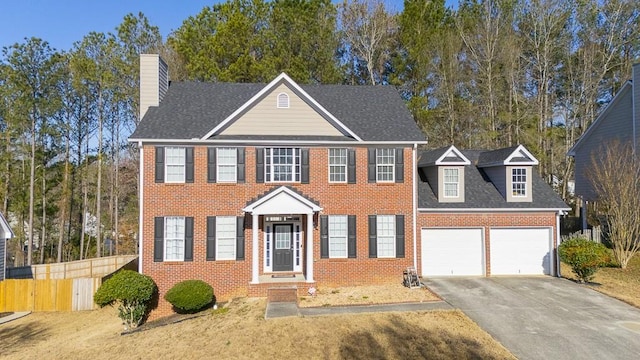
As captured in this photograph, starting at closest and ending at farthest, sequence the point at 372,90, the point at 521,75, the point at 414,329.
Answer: the point at 414,329 → the point at 372,90 → the point at 521,75

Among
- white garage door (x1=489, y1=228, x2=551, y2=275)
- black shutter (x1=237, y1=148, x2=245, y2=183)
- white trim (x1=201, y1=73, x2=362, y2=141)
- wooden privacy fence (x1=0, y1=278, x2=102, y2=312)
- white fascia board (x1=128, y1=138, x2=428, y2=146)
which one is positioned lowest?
wooden privacy fence (x1=0, y1=278, x2=102, y2=312)

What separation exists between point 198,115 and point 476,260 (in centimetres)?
1350

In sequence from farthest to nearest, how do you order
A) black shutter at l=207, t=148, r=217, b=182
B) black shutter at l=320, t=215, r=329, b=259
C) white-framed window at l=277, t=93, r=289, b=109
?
white-framed window at l=277, t=93, r=289, b=109
black shutter at l=320, t=215, r=329, b=259
black shutter at l=207, t=148, r=217, b=182

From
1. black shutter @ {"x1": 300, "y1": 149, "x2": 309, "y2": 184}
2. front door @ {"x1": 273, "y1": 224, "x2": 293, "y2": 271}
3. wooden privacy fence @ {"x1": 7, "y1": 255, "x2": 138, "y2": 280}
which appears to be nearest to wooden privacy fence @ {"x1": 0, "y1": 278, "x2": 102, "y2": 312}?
wooden privacy fence @ {"x1": 7, "y1": 255, "x2": 138, "y2": 280}

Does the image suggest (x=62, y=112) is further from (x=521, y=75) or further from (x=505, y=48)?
(x=521, y=75)

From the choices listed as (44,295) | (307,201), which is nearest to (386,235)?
(307,201)

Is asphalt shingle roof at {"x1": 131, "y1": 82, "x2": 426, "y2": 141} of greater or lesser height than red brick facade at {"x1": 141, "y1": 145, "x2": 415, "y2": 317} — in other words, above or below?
above

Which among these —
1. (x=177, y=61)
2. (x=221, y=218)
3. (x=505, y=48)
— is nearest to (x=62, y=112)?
(x=177, y=61)

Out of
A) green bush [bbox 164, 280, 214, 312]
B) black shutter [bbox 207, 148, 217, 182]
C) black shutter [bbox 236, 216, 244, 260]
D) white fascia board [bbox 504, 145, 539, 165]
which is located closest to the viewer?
green bush [bbox 164, 280, 214, 312]

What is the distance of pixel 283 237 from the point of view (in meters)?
16.8

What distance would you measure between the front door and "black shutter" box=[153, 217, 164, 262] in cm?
430

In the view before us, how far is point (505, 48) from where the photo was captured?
2962 centimetres

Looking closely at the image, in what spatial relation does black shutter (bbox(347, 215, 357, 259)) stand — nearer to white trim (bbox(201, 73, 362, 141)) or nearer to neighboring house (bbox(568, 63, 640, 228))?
white trim (bbox(201, 73, 362, 141))

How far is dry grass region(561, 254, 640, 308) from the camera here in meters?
14.9
